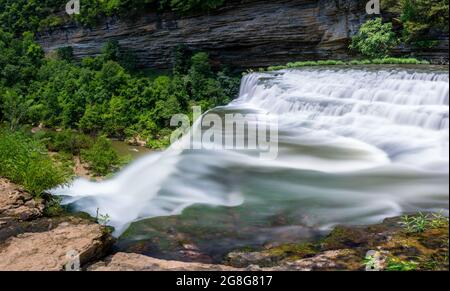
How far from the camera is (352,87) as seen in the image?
38.1ft

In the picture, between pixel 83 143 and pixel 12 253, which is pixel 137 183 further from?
pixel 83 143

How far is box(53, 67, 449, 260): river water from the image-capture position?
5785 millimetres

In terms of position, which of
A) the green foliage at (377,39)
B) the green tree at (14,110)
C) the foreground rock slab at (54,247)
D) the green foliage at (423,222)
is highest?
the green foliage at (377,39)

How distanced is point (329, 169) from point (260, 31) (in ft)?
40.8

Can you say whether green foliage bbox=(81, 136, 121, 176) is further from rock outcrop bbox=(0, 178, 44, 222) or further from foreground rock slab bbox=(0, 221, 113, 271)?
foreground rock slab bbox=(0, 221, 113, 271)

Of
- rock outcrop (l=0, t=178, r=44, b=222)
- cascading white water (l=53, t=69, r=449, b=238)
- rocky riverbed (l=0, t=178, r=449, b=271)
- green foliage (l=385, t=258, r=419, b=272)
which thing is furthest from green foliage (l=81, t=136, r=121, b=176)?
green foliage (l=385, t=258, r=419, b=272)

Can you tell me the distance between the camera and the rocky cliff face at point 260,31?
59.8 feet

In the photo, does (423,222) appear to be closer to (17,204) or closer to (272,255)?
(272,255)

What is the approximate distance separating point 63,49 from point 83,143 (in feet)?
54.0

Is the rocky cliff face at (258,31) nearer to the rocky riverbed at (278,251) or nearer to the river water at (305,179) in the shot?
the river water at (305,179)

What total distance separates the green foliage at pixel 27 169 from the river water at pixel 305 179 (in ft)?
1.56

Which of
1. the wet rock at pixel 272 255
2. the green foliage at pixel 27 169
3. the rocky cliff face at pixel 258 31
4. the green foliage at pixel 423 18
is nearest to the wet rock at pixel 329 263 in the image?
the wet rock at pixel 272 255
